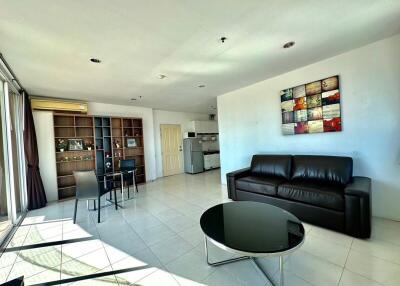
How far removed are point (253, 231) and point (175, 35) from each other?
2.27 meters

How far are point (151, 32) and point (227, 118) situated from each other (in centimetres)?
318

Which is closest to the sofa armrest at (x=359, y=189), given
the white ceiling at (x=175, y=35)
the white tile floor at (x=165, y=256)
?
the white tile floor at (x=165, y=256)

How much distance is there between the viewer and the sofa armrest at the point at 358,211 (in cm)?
204

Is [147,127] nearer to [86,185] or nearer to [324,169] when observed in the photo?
[86,185]

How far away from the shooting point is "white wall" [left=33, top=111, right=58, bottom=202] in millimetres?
4219

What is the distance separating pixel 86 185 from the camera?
3.09m

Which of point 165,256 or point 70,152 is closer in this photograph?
point 165,256

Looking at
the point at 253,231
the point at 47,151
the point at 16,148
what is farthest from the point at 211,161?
the point at 253,231

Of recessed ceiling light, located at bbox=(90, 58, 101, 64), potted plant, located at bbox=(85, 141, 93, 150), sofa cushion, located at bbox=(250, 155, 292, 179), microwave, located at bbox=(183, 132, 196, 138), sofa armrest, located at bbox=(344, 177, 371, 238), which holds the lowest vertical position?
sofa armrest, located at bbox=(344, 177, 371, 238)

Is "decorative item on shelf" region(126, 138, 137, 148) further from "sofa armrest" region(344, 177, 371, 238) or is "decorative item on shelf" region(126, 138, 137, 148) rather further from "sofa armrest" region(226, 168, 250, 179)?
"sofa armrest" region(344, 177, 371, 238)

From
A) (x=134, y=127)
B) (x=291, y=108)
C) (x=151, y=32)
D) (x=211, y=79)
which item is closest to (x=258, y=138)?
(x=291, y=108)

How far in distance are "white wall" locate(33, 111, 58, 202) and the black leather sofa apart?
4.25m

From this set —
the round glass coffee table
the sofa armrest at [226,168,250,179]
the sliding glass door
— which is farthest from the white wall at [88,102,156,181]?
the round glass coffee table

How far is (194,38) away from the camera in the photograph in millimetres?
2184
